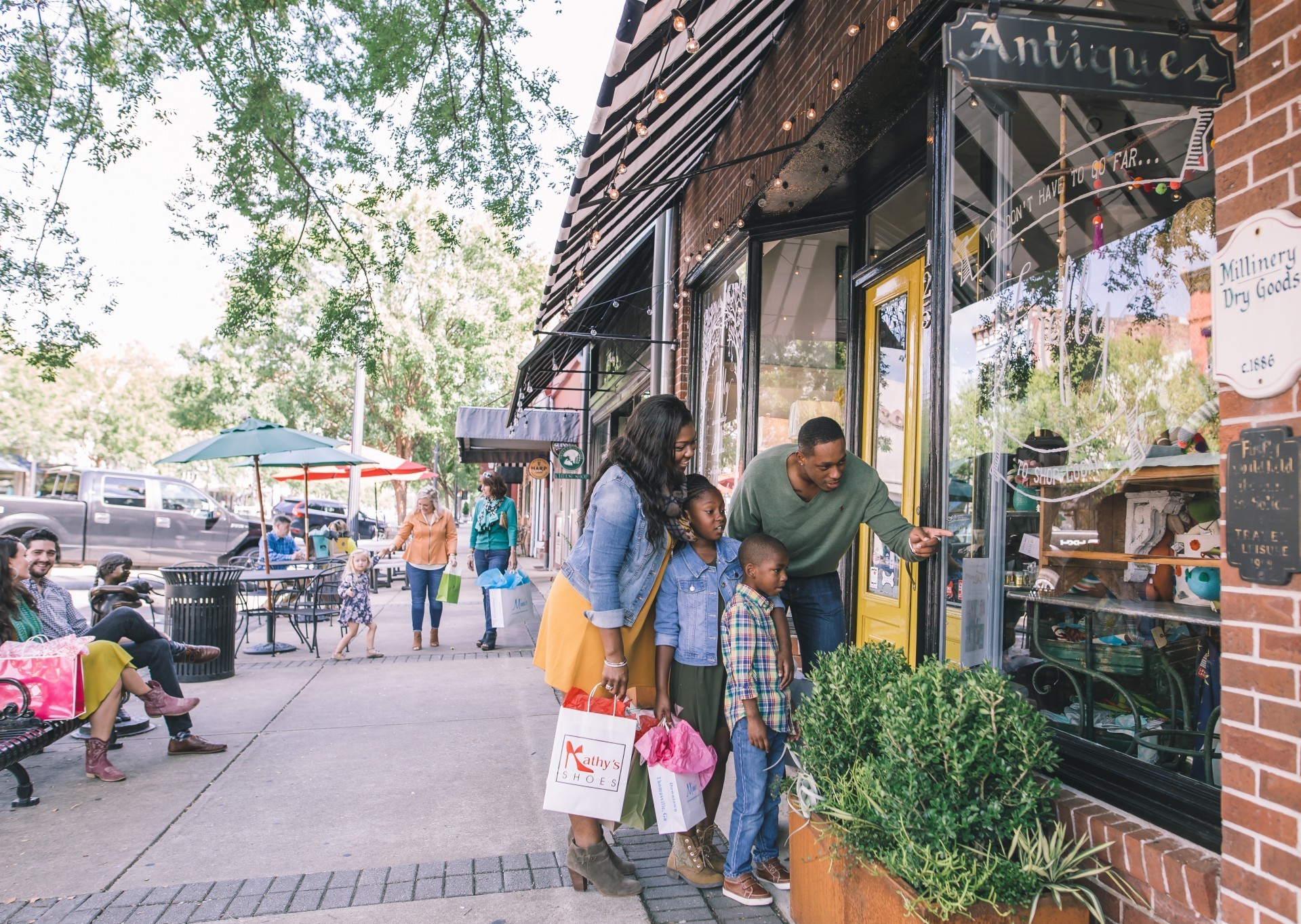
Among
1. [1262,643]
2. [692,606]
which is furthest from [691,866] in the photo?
[1262,643]

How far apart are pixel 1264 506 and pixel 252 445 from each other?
937 centimetres

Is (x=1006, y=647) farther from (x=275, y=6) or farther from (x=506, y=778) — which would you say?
(x=275, y=6)

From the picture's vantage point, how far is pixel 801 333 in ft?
21.0

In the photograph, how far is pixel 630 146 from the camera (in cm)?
→ 665

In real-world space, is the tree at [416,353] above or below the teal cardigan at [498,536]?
above

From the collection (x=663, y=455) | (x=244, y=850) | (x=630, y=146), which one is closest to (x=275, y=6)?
(x=630, y=146)

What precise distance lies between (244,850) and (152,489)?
15408 mm

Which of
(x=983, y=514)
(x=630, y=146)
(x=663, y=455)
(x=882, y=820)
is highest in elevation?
(x=630, y=146)

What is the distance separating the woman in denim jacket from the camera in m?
3.35

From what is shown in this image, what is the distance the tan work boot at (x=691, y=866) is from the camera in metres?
3.48

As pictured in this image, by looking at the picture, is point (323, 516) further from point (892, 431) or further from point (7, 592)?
point (892, 431)

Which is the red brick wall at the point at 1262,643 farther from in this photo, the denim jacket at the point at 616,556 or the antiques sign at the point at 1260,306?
the denim jacket at the point at 616,556

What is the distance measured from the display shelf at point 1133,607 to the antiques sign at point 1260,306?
0.81m

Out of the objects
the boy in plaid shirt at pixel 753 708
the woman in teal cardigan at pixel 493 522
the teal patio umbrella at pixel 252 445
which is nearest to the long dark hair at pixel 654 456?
the boy in plaid shirt at pixel 753 708
